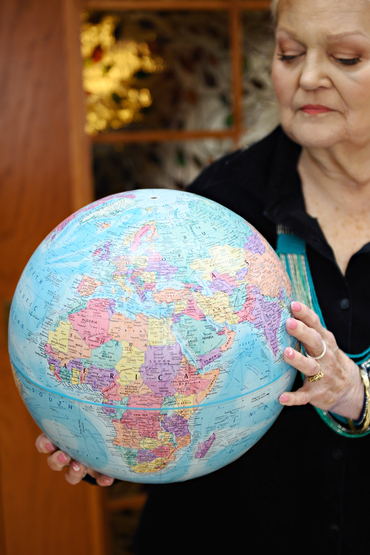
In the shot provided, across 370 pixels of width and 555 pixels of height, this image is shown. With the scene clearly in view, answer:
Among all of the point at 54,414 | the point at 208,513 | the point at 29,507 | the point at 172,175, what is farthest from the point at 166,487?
the point at 172,175

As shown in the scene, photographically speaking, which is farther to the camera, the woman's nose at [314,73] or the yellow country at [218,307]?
the woman's nose at [314,73]

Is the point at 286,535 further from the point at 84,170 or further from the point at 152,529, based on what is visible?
the point at 84,170

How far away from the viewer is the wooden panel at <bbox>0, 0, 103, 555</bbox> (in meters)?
2.16

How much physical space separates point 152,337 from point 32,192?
1532mm

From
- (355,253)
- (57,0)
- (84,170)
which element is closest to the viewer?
(355,253)

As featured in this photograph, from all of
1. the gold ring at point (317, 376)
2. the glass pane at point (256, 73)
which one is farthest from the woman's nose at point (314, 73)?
the glass pane at point (256, 73)

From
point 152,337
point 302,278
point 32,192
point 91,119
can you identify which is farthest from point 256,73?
point 152,337

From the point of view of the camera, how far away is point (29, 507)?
7.84 feet

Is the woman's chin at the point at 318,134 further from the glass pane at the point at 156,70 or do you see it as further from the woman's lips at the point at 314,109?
the glass pane at the point at 156,70

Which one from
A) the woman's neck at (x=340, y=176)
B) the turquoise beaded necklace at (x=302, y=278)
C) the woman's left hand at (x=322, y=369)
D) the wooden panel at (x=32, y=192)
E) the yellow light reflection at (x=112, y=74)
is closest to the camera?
the woman's left hand at (x=322, y=369)

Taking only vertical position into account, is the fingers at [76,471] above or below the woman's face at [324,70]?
below

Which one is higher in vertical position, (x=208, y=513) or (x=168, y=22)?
(x=168, y=22)

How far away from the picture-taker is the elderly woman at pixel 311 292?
45.4 inches

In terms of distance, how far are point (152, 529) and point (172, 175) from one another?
1551 millimetres
